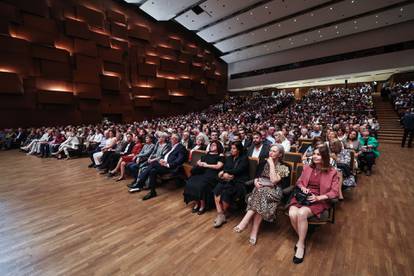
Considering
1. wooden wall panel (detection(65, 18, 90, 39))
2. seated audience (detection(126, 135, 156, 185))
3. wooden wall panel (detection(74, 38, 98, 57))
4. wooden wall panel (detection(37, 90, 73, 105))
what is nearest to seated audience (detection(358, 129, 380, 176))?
seated audience (detection(126, 135, 156, 185))

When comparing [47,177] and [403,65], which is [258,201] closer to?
[47,177]

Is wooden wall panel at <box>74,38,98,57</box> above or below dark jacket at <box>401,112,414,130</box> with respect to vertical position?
above

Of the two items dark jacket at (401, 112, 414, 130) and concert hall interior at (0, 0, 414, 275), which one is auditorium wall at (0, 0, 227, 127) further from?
dark jacket at (401, 112, 414, 130)

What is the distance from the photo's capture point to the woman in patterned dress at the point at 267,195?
6.66 feet

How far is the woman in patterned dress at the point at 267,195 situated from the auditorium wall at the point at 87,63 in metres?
11.3

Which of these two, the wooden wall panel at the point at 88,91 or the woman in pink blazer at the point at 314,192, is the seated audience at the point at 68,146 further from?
the woman in pink blazer at the point at 314,192

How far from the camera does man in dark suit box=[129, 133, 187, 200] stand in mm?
3264

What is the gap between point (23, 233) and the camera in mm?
2195

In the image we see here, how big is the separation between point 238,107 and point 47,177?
14.6 m

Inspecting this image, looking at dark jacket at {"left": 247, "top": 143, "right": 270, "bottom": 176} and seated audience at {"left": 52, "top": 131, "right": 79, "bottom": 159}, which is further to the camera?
seated audience at {"left": 52, "top": 131, "right": 79, "bottom": 159}

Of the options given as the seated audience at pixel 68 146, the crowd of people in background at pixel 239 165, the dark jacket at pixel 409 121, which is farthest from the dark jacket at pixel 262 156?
the dark jacket at pixel 409 121

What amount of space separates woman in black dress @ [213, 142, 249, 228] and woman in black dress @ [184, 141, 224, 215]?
159mm

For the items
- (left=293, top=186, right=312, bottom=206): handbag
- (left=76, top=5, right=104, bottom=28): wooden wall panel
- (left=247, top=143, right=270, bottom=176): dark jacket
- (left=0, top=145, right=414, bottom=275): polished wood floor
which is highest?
(left=76, top=5, right=104, bottom=28): wooden wall panel

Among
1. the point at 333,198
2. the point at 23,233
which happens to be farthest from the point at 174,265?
the point at 23,233
